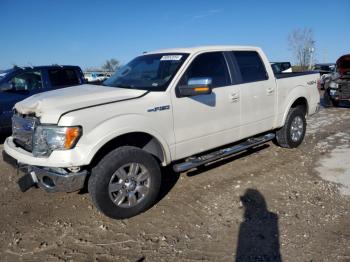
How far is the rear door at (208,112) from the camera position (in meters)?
4.29

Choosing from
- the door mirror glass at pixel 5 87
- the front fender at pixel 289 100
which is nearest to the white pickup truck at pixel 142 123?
→ the front fender at pixel 289 100

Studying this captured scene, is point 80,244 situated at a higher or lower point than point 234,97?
lower

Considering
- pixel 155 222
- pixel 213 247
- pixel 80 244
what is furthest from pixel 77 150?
pixel 213 247

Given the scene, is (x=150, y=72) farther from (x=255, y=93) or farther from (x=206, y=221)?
(x=206, y=221)

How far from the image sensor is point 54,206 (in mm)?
4316

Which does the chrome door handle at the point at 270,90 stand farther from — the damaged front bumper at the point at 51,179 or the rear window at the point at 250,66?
the damaged front bumper at the point at 51,179

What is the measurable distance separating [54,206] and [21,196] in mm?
657

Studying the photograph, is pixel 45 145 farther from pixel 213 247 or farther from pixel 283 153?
pixel 283 153

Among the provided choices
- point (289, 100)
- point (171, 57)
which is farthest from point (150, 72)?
point (289, 100)

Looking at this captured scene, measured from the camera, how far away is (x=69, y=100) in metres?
3.74

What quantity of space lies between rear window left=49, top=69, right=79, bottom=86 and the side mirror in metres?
5.22

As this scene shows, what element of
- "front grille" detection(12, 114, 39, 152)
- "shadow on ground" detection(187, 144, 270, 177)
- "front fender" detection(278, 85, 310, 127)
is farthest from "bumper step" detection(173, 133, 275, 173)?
"front grille" detection(12, 114, 39, 152)

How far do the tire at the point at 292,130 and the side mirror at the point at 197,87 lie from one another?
2.69 metres

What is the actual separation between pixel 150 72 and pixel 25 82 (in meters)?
4.63
